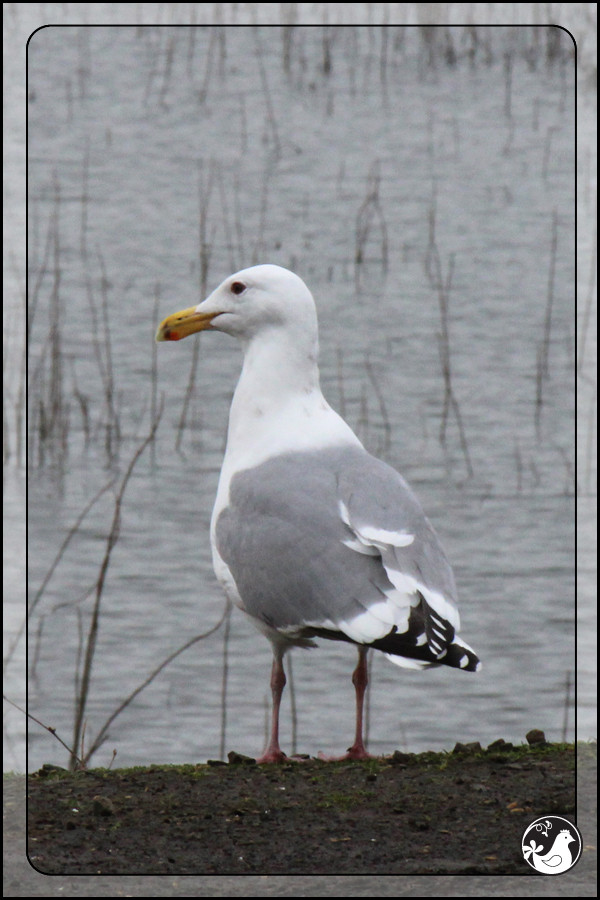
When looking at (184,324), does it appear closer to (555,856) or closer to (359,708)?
(359,708)

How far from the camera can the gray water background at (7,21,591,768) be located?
5.67m

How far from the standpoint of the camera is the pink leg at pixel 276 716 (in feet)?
14.7

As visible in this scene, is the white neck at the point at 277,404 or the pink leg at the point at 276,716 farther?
the white neck at the point at 277,404

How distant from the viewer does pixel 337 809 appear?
3895mm

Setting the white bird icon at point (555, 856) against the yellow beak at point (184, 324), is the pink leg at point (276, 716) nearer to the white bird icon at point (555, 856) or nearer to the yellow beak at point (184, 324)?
the white bird icon at point (555, 856)

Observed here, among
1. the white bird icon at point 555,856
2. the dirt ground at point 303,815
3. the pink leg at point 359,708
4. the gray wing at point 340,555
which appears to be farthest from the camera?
the pink leg at point 359,708

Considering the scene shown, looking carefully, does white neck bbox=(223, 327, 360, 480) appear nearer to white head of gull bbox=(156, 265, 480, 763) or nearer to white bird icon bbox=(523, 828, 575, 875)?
white head of gull bbox=(156, 265, 480, 763)

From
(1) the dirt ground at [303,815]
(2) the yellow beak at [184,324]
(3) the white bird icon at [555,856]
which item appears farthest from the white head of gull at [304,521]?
(3) the white bird icon at [555,856]

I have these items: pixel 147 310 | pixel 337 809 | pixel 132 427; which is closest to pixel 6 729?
pixel 337 809

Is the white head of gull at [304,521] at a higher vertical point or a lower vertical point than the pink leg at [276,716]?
higher

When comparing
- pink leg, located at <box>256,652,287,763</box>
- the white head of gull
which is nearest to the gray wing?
the white head of gull

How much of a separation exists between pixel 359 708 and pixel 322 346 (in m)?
3.23

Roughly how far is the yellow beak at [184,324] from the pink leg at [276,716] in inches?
40.3

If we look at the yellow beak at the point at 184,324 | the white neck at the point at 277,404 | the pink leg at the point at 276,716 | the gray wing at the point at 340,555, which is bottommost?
the pink leg at the point at 276,716
